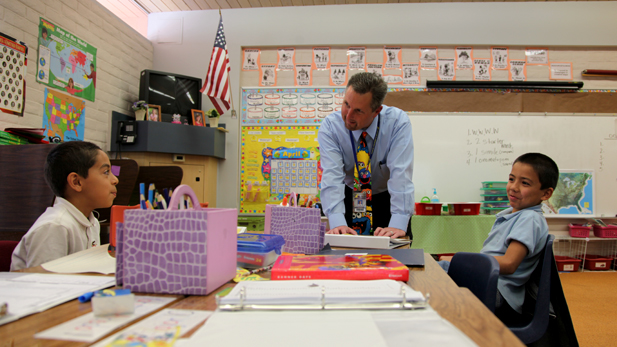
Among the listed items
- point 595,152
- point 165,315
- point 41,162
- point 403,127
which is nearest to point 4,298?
point 165,315

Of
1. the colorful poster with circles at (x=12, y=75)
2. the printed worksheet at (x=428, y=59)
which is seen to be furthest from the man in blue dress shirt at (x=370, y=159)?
the printed worksheet at (x=428, y=59)

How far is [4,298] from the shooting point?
579 mm

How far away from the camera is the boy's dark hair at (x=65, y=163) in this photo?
4.44 feet

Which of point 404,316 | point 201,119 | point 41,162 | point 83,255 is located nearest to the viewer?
point 404,316

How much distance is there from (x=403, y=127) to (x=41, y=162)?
213 cm

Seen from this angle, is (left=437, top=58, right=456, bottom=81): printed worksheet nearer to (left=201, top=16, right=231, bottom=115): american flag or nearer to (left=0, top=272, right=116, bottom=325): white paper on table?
(left=201, top=16, right=231, bottom=115): american flag

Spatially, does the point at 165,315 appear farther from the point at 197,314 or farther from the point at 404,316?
the point at 404,316

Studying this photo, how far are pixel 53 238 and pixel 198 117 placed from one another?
2901 mm

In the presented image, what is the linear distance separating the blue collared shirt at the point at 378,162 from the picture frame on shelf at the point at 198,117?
92.4 inches

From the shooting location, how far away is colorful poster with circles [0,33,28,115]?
A: 8.01ft

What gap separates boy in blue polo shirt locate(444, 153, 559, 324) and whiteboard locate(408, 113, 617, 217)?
2.48m

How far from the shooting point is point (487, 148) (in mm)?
3912

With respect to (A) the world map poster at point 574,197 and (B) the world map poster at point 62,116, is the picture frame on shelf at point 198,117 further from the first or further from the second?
(A) the world map poster at point 574,197

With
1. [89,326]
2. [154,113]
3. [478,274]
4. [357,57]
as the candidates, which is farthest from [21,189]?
[357,57]
